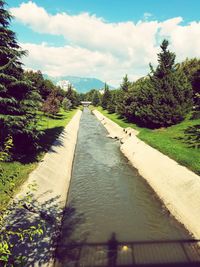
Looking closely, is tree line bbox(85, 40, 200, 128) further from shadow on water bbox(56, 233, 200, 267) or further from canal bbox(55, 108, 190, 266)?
shadow on water bbox(56, 233, 200, 267)

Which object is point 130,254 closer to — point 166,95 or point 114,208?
point 114,208

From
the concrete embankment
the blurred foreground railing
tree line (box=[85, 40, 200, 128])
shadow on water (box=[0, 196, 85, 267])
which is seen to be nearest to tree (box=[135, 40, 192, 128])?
tree line (box=[85, 40, 200, 128])

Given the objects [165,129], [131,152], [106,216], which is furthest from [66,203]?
[165,129]

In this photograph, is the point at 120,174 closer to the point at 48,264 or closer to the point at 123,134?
the point at 48,264

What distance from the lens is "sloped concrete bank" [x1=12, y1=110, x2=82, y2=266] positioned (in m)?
11.6

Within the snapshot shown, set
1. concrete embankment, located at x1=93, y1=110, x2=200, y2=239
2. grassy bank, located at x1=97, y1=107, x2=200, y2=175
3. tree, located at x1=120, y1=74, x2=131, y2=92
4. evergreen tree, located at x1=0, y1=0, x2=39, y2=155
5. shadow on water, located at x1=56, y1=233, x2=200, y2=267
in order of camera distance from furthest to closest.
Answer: tree, located at x1=120, y1=74, x2=131, y2=92 → grassy bank, located at x1=97, y1=107, x2=200, y2=175 → evergreen tree, located at x1=0, y1=0, x2=39, y2=155 → concrete embankment, located at x1=93, y1=110, x2=200, y2=239 → shadow on water, located at x1=56, y1=233, x2=200, y2=267

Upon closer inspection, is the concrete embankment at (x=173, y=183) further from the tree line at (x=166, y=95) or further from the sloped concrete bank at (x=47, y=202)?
the tree line at (x=166, y=95)

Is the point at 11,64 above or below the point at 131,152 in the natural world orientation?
above

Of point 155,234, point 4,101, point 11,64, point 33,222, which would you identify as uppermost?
point 11,64

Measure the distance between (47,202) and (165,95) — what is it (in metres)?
28.4

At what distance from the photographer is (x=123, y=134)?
150ft

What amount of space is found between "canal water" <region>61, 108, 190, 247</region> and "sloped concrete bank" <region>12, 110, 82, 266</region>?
3.05 ft

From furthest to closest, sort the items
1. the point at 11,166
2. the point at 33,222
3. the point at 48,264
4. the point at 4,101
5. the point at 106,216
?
1. the point at 11,166
2. the point at 4,101
3. the point at 106,216
4. the point at 33,222
5. the point at 48,264

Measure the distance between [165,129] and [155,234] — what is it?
2766 cm
